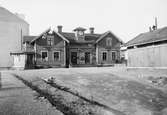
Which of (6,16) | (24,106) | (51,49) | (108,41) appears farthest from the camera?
(6,16)

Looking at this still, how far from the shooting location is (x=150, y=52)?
1612 centimetres

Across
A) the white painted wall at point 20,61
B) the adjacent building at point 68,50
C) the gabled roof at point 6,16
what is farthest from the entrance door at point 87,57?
the gabled roof at point 6,16

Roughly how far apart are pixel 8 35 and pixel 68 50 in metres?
17.5

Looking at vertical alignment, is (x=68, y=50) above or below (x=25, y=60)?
above

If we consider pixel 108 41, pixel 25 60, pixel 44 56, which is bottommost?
pixel 25 60

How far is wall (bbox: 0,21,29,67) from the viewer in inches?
1526

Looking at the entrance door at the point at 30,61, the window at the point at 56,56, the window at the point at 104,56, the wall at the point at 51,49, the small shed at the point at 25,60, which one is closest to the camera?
the small shed at the point at 25,60

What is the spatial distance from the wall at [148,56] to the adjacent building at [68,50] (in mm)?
14281

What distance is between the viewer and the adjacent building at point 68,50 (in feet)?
96.8

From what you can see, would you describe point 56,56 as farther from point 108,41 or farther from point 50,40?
point 108,41

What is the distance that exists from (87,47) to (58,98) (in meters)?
24.9

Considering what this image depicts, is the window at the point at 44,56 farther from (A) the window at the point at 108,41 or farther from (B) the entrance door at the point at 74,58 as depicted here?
(A) the window at the point at 108,41

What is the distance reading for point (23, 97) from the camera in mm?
8070

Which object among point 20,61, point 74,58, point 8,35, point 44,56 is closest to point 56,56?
point 44,56
